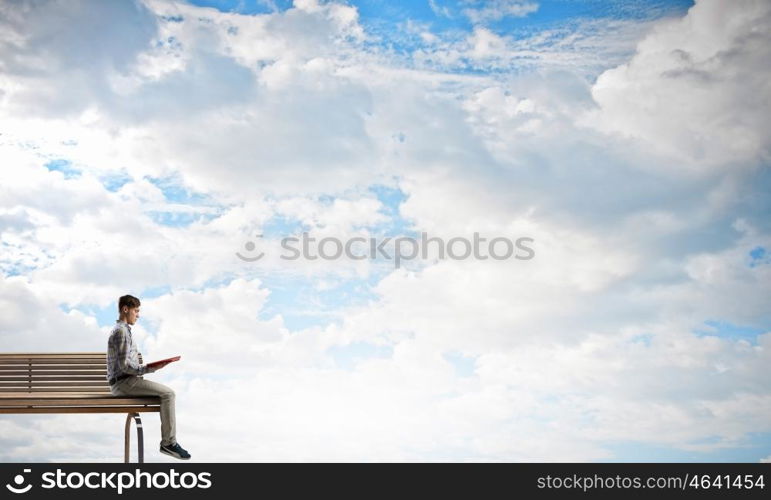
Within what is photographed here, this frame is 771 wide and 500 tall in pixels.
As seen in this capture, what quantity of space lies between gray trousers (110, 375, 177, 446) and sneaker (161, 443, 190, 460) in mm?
38

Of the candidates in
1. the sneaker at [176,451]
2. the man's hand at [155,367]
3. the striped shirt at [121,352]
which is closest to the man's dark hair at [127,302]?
the striped shirt at [121,352]

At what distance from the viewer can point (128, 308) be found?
857cm

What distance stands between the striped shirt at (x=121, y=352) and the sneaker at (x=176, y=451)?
76 cm

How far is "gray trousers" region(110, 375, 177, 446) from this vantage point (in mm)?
8562

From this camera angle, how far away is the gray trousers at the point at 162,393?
8.56 metres

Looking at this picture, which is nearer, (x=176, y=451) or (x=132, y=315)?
(x=176, y=451)

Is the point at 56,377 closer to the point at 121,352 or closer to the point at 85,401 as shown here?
the point at 85,401

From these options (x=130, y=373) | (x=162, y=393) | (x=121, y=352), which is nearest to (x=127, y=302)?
(x=121, y=352)

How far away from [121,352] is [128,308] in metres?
0.43

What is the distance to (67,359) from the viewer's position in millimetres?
9742
